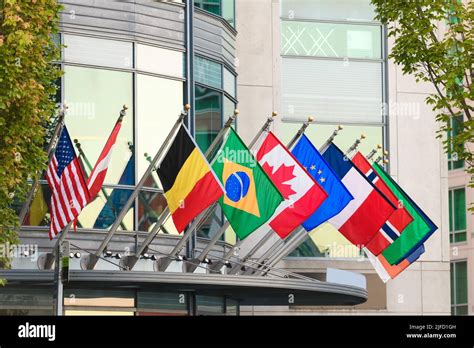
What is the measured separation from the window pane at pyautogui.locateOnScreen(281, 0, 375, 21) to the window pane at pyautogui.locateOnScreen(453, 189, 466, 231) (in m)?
22.5

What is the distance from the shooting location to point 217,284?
2875 cm

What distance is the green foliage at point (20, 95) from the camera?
21859mm

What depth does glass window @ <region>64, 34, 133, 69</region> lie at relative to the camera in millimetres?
29250

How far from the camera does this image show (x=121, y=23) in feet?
98.7

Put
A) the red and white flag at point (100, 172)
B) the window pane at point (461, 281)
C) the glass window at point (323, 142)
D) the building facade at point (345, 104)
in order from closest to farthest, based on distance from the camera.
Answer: the red and white flag at point (100, 172) < the glass window at point (323, 142) < the building facade at point (345, 104) < the window pane at point (461, 281)

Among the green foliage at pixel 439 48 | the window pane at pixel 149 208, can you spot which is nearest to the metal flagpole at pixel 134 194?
the window pane at pixel 149 208

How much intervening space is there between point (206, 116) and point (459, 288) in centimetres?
3124

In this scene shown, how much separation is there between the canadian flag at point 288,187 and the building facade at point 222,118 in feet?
6.93

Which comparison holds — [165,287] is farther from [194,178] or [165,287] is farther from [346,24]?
[346,24]

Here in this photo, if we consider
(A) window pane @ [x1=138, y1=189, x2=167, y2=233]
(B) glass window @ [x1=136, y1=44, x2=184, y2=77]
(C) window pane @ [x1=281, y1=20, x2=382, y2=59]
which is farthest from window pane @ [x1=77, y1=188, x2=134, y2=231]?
(C) window pane @ [x1=281, y1=20, x2=382, y2=59]

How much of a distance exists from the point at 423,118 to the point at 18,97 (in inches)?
804

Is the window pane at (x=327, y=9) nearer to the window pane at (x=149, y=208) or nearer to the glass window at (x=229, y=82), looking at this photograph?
the glass window at (x=229, y=82)

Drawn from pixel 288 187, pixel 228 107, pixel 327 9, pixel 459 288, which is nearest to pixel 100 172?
pixel 288 187

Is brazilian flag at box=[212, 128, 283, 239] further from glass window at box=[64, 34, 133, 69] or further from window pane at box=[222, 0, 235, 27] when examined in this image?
window pane at box=[222, 0, 235, 27]
